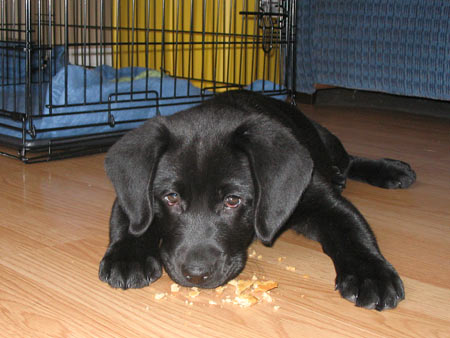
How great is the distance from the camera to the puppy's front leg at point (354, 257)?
150 centimetres

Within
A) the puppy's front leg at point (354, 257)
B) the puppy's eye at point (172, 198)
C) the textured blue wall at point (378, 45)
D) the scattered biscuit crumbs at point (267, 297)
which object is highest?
the textured blue wall at point (378, 45)

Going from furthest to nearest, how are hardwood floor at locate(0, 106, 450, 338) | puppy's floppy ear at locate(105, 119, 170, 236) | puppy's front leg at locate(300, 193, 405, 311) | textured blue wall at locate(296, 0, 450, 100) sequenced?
1. textured blue wall at locate(296, 0, 450, 100)
2. puppy's floppy ear at locate(105, 119, 170, 236)
3. puppy's front leg at locate(300, 193, 405, 311)
4. hardwood floor at locate(0, 106, 450, 338)

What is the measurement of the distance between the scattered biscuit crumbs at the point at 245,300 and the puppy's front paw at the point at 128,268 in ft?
0.84

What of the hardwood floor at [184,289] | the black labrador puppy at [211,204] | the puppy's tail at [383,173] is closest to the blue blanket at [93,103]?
the hardwood floor at [184,289]

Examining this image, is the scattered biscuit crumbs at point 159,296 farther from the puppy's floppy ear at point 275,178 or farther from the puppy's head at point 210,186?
the puppy's floppy ear at point 275,178

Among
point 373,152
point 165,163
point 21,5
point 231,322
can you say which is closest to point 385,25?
point 373,152

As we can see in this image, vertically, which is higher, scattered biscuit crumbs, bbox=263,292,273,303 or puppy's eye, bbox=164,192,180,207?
puppy's eye, bbox=164,192,180,207

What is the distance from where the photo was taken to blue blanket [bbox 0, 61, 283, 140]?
3.12m

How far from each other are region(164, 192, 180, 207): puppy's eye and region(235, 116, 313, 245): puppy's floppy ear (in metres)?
0.22

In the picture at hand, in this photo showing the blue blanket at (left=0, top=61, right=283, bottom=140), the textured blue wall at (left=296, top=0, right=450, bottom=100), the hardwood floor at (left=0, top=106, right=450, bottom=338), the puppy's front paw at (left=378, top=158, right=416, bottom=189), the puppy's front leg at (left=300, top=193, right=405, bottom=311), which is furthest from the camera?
the textured blue wall at (left=296, top=0, right=450, bottom=100)

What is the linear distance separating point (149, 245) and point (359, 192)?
3.97 ft

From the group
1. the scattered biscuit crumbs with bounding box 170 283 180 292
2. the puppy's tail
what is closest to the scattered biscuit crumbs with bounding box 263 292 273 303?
the scattered biscuit crumbs with bounding box 170 283 180 292

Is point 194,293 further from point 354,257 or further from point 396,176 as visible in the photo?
point 396,176

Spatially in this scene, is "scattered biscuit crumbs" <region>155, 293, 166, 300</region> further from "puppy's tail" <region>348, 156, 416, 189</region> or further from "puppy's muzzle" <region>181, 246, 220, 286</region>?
"puppy's tail" <region>348, 156, 416, 189</region>
